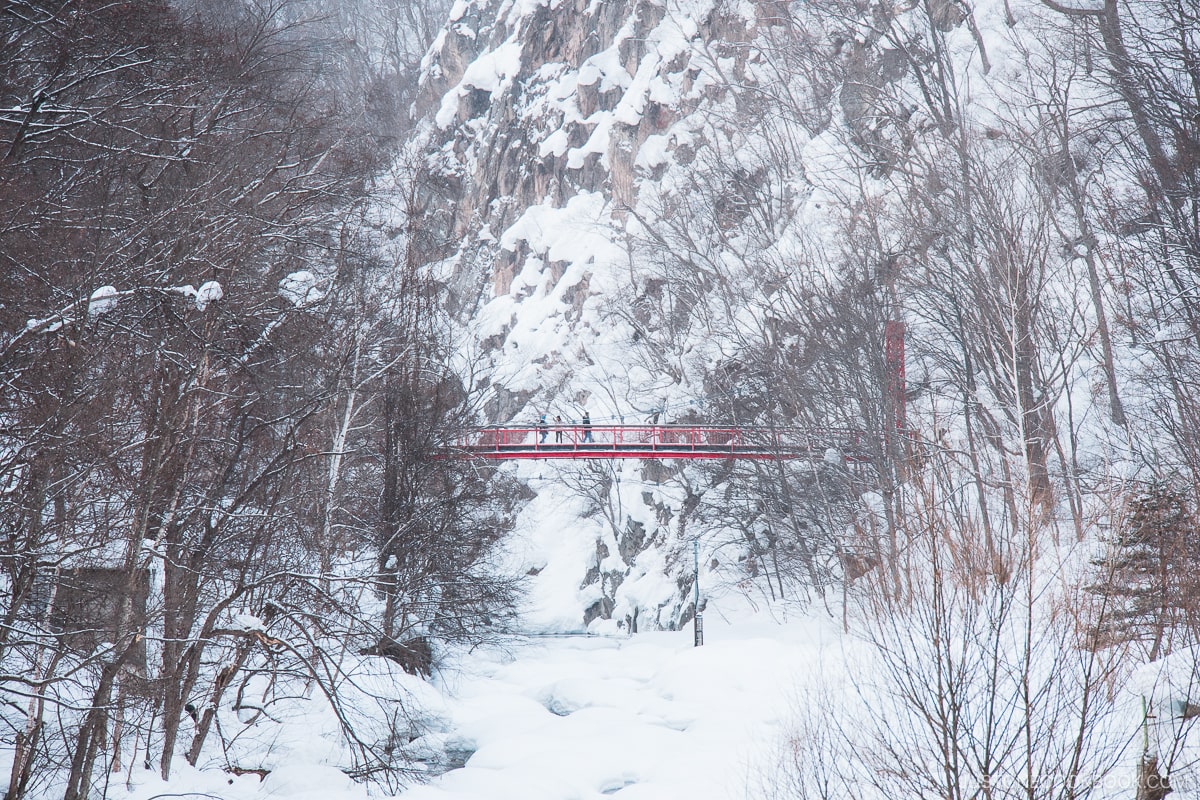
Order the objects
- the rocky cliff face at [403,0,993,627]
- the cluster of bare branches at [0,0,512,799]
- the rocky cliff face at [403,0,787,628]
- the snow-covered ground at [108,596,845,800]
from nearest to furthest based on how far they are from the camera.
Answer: the cluster of bare branches at [0,0,512,799] < the snow-covered ground at [108,596,845,800] < the rocky cliff face at [403,0,993,627] < the rocky cliff face at [403,0,787,628]

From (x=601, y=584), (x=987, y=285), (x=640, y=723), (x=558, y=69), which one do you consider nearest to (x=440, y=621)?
(x=640, y=723)

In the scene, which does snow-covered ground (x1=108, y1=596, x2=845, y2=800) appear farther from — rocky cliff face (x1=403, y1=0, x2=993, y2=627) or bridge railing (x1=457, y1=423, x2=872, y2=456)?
rocky cliff face (x1=403, y1=0, x2=993, y2=627)

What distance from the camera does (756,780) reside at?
1048cm

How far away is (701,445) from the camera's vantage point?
24.8m

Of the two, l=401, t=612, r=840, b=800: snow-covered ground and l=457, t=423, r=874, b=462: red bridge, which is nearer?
l=401, t=612, r=840, b=800: snow-covered ground

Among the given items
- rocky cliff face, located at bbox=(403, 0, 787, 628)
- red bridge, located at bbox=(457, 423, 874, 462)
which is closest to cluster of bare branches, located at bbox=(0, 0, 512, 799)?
red bridge, located at bbox=(457, 423, 874, 462)

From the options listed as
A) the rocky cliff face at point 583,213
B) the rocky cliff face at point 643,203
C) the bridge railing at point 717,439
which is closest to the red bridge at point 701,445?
the bridge railing at point 717,439

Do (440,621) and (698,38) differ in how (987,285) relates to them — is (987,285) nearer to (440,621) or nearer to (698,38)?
(440,621)

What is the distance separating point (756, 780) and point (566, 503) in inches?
944

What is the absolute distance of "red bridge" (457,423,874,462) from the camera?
20.5 metres

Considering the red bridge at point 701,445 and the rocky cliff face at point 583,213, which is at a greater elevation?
the rocky cliff face at point 583,213

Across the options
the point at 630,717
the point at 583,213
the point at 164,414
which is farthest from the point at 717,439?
the point at 164,414

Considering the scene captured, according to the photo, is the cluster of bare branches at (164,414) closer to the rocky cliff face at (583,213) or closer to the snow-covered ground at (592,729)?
the snow-covered ground at (592,729)

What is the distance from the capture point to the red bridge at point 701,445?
808 inches
